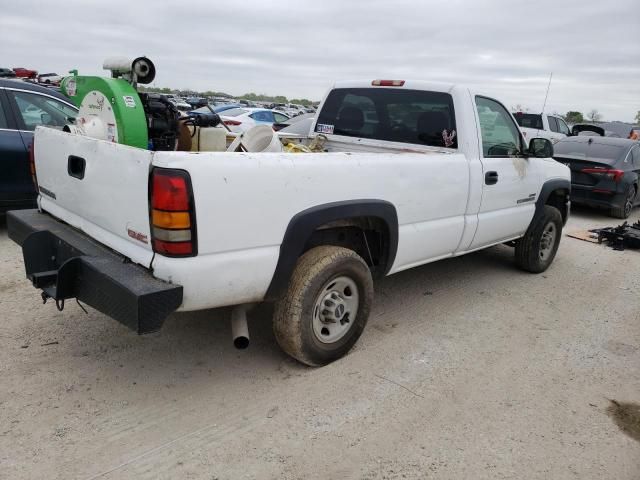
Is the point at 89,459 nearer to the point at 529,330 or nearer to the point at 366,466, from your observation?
the point at 366,466

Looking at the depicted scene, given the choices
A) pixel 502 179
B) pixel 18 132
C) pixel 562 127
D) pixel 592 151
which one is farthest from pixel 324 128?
pixel 562 127

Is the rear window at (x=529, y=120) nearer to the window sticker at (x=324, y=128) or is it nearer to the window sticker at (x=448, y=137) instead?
the window sticker at (x=324, y=128)

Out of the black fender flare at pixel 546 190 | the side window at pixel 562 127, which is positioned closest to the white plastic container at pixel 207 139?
the black fender flare at pixel 546 190

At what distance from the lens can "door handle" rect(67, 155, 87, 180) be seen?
121 inches

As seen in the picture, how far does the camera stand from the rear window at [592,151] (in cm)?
946

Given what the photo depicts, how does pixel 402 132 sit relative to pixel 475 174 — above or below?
above

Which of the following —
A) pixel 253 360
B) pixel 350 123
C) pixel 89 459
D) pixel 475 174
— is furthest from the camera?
pixel 350 123

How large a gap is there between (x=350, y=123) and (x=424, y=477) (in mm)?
3193

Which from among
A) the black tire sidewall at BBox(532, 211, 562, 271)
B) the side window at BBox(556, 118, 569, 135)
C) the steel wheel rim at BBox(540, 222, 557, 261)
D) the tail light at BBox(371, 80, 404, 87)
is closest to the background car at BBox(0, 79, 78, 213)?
the tail light at BBox(371, 80, 404, 87)

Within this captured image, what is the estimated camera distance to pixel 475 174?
416cm

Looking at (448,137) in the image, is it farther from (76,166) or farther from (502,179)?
(76,166)

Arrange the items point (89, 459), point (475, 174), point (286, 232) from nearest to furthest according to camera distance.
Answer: point (89, 459) → point (286, 232) → point (475, 174)

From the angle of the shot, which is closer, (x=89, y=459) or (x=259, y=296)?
(x=89, y=459)

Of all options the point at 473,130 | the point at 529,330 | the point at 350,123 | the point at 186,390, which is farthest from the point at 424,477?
the point at 350,123
